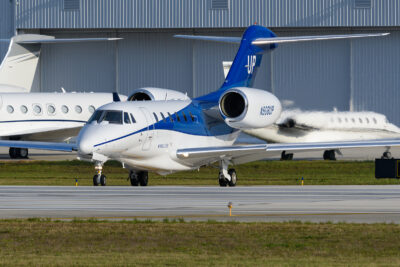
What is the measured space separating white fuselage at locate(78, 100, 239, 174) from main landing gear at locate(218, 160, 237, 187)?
1080mm

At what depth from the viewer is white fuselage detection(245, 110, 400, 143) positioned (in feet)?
165

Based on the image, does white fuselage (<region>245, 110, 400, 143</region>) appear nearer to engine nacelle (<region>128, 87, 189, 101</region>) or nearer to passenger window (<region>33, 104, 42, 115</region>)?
engine nacelle (<region>128, 87, 189, 101</region>)

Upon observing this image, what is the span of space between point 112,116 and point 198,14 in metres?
33.7

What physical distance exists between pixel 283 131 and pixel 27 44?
64.7 feet

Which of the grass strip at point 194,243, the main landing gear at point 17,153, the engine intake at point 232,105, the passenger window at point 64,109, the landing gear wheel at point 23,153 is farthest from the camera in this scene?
the passenger window at point 64,109

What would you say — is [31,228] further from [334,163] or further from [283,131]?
[283,131]

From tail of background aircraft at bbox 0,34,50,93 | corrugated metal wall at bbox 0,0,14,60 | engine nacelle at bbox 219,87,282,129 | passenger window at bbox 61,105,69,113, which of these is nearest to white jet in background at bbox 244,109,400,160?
passenger window at bbox 61,105,69,113

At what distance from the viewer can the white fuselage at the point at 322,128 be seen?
5036 cm

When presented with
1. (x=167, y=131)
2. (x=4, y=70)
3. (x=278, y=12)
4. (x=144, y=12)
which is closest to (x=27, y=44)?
(x=4, y=70)

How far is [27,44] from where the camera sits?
6091cm

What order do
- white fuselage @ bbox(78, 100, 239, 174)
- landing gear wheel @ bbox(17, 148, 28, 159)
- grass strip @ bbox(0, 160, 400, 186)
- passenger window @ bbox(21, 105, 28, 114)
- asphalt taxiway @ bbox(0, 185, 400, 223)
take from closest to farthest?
asphalt taxiway @ bbox(0, 185, 400, 223) → white fuselage @ bbox(78, 100, 239, 174) → grass strip @ bbox(0, 160, 400, 186) → passenger window @ bbox(21, 105, 28, 114) → landing gear wheel @ bbox(17, 148, 28, 159)

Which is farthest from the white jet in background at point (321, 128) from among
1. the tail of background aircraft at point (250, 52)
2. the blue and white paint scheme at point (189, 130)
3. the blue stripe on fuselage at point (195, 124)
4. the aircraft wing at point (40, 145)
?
the aircraft wing at point (40, 145)

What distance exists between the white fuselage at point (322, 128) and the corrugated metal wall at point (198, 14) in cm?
938

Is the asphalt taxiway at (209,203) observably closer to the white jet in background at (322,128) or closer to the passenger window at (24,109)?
the white jet in background at (322,128)
